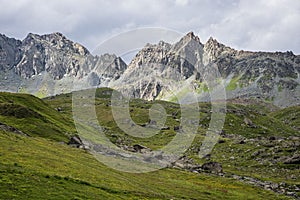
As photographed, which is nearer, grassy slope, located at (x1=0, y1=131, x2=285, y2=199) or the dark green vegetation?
grassy slope, located at (x1=0, y1=131, x2=285, y2=199)

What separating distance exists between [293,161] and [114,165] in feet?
203

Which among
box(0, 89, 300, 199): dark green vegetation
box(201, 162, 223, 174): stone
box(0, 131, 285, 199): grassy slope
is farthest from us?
box(201, 162, 223, 174): stone

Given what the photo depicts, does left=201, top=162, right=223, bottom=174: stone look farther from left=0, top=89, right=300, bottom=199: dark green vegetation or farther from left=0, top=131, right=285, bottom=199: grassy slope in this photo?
left=0, top=131, right=285, bottom=199: grassy slope

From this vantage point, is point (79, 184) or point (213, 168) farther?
point (213, 168)

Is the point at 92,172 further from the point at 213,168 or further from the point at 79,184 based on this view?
the point at 213,168

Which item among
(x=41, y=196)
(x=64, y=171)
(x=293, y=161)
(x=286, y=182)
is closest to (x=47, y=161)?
(x=64, y=171)

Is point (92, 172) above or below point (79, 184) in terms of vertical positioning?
above

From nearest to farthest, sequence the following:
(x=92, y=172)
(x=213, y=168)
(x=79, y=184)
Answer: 1. (x=79, y=184)
2. (x=92, y=172)
3. (x=213, y=168)

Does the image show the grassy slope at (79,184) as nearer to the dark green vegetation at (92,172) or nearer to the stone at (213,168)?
the dark green vegetation at (92,172)

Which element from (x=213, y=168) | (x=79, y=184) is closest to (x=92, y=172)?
(x=79, y=184)

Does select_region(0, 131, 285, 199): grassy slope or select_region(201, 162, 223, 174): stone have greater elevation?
select_region(201, 162, 223, 174): stone

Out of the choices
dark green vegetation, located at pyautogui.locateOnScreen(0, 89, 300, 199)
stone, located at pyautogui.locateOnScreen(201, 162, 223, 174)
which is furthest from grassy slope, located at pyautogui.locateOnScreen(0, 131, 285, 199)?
stone, located at pyautogui.locateOnScreen(201, 162, 223, 174)

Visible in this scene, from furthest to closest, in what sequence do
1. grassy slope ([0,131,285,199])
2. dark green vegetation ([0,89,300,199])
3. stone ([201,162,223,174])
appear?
1. stone ([201,162,223,174])
2. dark green vegetation ([0,89,300,199])
3. grassy slope ([0,131,285,199])

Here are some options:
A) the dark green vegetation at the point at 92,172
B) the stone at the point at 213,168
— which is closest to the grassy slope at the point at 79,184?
the dark green vegetation at the point at 92,172
